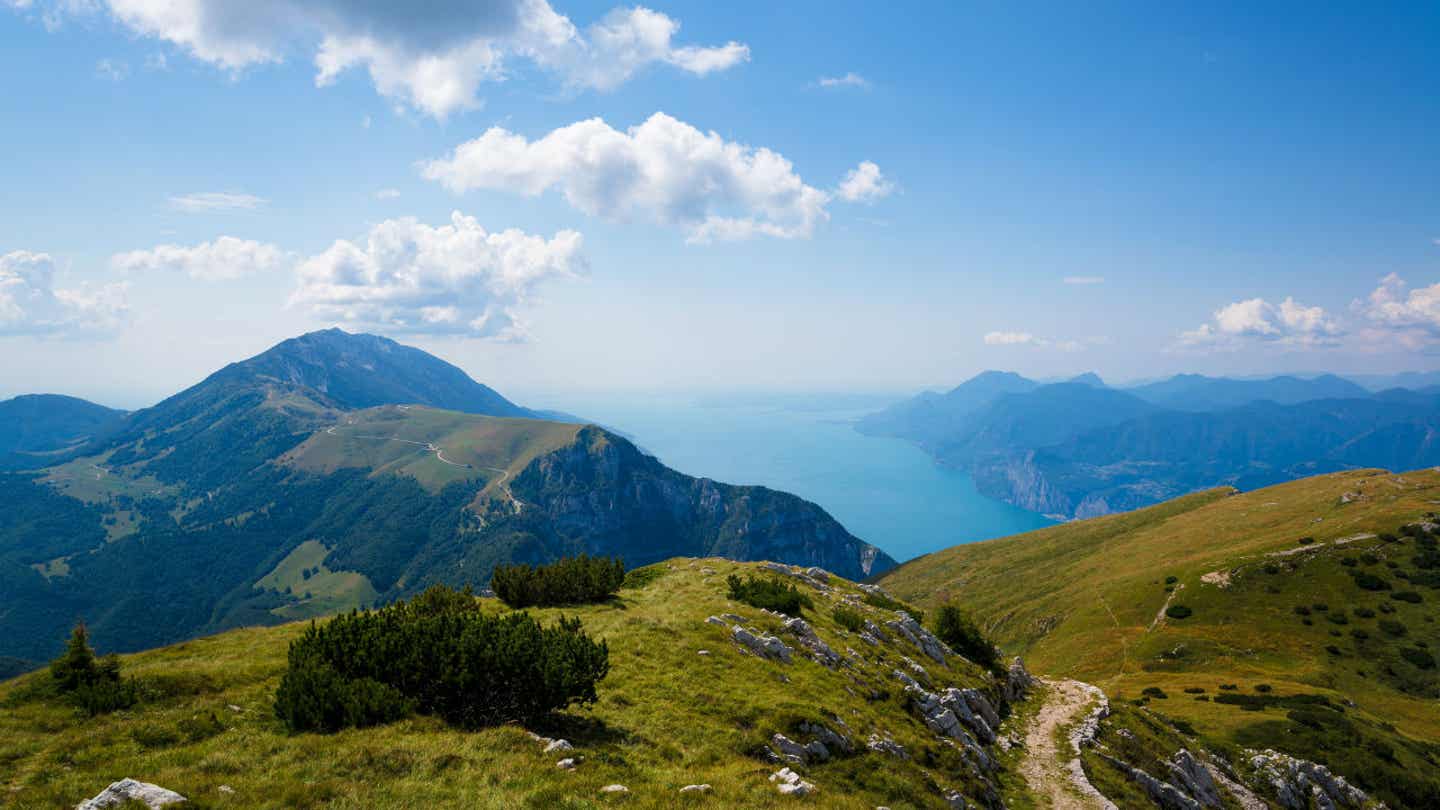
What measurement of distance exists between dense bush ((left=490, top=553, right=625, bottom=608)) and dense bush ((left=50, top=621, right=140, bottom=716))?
54.3 feet

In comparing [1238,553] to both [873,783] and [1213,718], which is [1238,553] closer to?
[1213,718]

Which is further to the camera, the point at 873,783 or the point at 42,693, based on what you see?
the point at 873,783

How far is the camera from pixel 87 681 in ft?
54.0

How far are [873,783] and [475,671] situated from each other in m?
14.1

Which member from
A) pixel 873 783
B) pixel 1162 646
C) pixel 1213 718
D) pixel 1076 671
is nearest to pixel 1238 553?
pixel 1162 646

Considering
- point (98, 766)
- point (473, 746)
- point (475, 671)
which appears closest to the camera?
point (98, 766)

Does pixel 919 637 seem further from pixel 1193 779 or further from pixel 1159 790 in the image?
pixel 1193 779

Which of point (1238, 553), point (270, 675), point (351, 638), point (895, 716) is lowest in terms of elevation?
point (1238, 553)

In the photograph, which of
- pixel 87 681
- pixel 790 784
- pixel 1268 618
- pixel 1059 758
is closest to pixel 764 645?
pixel 790 784

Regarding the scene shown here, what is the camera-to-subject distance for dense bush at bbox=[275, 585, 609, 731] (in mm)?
16750

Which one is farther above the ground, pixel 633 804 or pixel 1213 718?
pixel 633 804

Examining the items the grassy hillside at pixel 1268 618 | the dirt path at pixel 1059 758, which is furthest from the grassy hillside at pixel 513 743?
the grassy hillside at pixel 1268 618

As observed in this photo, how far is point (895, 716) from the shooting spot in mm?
27594

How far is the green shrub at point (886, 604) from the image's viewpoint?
48.8 m
